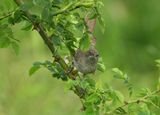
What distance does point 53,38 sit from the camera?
1.77 meters

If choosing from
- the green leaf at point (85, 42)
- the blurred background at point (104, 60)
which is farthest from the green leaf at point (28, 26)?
the blurred background at point (104, 60)

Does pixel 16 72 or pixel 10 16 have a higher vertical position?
pixel 16 72

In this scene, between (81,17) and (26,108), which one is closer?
(81,17)

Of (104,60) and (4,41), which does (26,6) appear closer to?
(4,41)

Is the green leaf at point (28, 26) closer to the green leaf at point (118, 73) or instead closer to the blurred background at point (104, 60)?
the green leaf at point (118, 73)

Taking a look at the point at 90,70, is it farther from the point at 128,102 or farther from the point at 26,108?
the point at 26,108

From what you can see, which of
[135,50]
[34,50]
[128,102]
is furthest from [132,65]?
[128,102]

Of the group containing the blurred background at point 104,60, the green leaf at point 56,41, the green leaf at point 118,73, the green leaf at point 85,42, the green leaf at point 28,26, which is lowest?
the green leaf at point 85,42

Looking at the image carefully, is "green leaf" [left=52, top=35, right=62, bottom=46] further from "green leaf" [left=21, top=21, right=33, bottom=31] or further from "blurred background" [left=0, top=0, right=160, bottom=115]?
"blurred background" [left=0, top=0, right=160, bottom=115]

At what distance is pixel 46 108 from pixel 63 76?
6.41 feet

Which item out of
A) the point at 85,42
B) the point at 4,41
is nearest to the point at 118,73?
the point at 85,42

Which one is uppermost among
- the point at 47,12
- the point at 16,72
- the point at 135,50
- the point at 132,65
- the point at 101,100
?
the point at 135,50

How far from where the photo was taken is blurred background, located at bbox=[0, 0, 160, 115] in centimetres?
379

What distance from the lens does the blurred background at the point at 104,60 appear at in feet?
12.5
